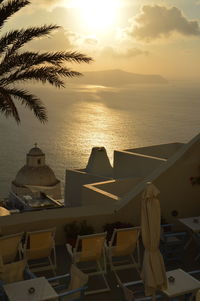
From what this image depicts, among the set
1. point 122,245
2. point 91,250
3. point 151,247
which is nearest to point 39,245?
point 91,250

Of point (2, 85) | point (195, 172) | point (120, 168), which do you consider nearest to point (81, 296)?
point (195, 172)

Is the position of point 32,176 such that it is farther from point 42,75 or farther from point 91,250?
point 91,250

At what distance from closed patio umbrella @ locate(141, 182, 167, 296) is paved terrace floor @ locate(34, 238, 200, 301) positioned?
1.15 meters

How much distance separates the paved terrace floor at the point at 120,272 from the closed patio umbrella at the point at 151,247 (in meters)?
1.15

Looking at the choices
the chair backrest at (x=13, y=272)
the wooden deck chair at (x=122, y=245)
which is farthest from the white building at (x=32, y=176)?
the chair backrest at (x=13, y=272)

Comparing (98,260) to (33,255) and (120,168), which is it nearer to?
(33,255)

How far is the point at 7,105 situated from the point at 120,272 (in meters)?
7.63

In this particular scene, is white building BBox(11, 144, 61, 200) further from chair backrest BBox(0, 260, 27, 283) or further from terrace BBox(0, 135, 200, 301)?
chair backrest BBox(0, 260, 27, 283)

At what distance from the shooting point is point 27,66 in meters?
14.3

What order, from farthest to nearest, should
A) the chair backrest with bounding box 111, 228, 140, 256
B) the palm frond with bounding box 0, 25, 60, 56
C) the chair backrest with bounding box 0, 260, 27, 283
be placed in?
1. the palm frond with bounding box 0, 25, 60, 56
2. the chair backrest with bounding box 111, 228, 140, 256
3. the chair backrest with bounding box 0, 260, 27, 283

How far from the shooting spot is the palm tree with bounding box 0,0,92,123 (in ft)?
45.3

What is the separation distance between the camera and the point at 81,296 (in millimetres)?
6770

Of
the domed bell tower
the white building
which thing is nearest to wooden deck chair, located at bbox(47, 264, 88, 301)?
the white building

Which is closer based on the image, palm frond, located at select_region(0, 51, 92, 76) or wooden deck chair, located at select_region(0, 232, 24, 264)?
wooden deck chair, located at select_region(0, 232, 24, 264)
